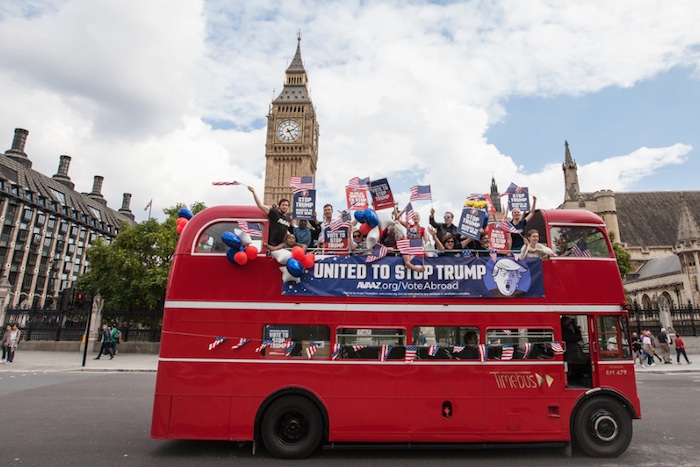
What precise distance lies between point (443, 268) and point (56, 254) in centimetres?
7970

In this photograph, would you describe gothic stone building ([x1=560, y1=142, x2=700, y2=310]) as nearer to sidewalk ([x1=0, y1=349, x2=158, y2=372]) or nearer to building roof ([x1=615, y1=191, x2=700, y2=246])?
building roof ([x1=615, y1=191, x2=700, y2=246])

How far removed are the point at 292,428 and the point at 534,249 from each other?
5.15 m

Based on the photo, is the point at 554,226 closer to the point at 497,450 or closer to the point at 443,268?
the point at 443,268

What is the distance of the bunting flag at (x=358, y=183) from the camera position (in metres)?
8.04

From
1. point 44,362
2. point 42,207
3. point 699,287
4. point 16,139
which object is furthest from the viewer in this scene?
point 16,139

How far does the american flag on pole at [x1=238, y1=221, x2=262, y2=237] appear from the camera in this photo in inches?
281

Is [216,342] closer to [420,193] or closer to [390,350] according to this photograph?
[390,350]

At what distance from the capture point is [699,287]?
1597 inches

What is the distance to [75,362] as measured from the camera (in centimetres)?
2027

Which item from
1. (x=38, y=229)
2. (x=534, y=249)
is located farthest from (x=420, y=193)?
(x=38, y=229)

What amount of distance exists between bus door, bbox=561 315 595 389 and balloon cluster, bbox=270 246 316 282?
462 centimetres

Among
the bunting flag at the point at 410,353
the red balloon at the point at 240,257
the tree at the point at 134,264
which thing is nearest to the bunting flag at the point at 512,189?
the bunting flag at the point at 410,353

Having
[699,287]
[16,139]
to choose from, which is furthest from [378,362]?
[16,139]

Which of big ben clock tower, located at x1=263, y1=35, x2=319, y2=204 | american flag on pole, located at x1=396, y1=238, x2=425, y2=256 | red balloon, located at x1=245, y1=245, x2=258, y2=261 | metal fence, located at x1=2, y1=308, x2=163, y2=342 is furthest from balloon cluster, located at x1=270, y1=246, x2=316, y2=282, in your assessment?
big ben clock tower, located at x1=263, y1=35, x2=319, y2=204
